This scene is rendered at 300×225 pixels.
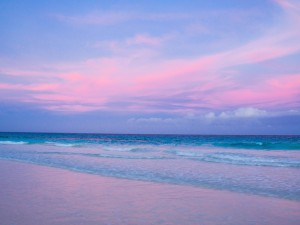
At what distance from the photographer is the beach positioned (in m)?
6.50

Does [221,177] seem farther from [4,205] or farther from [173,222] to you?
[4,205]

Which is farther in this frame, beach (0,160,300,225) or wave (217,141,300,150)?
wave (217,141,300,150)

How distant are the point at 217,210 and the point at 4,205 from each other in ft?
18.2

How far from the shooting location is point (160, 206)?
762 cm

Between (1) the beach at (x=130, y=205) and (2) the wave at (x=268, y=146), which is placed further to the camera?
(2) the wave at (x=268, y=146)

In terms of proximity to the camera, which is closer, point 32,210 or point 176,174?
point 32,210

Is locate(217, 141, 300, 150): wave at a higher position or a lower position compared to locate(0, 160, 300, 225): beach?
higher

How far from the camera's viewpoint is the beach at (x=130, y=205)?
256 inches

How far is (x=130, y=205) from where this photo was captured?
7676 mm

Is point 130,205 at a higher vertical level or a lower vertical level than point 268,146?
lower

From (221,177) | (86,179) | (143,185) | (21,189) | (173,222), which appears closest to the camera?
(173,222)

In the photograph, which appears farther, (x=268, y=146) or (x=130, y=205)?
(x=268, y=146)

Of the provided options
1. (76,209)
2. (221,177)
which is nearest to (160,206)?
(76,209)

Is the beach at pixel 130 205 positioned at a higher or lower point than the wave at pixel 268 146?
lower
